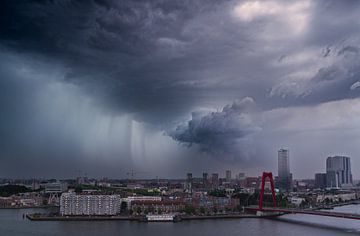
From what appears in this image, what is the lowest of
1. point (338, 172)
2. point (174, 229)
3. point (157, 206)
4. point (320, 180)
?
point (174, 229)

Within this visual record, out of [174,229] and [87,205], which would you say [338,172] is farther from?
[174,229]

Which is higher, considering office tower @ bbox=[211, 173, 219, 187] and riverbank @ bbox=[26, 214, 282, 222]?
office tower @ bbox=[211, 173, 219, 187]

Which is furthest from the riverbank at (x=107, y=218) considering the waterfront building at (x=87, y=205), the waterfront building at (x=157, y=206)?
the waterfront building at (x=157, y=206)

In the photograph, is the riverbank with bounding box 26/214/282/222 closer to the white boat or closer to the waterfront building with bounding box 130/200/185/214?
the white boat

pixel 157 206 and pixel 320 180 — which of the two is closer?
pixel 157 206

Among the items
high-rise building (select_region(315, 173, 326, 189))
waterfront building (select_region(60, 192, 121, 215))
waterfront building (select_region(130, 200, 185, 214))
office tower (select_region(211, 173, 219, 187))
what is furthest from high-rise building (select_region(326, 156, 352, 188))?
waterfront building (select_region(60, 192, 121, 215))

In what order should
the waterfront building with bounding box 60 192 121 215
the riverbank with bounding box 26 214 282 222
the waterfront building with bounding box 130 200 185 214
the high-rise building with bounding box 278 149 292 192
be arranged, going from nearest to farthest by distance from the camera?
the riverbank with bounding box 26 214 282 222 < the waterfront building with bounding box 60 192 121 215 < the waterfront building with bounding box 130 200 185 214 < the high-rise building with bounding box 278 149 292 192

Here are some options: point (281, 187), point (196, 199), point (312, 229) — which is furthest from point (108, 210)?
point (281, 187)

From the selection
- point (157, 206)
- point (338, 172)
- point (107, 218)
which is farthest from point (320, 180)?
point (107, 218)
